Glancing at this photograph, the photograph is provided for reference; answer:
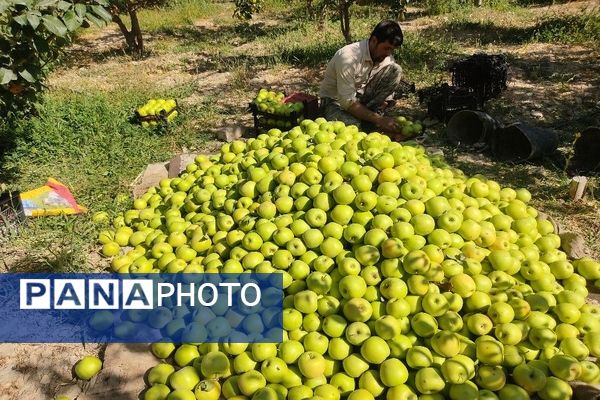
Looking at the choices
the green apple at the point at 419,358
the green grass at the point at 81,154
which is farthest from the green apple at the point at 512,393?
the green grass at the point at 81,154

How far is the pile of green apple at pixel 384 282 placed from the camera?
2432 mm

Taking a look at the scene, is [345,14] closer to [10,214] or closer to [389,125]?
[389,125]

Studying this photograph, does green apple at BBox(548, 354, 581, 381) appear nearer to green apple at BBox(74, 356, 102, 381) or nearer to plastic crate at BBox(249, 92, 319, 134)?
green apple at BBox(74, 356, 102, 381)

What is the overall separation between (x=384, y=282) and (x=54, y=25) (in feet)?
9.48

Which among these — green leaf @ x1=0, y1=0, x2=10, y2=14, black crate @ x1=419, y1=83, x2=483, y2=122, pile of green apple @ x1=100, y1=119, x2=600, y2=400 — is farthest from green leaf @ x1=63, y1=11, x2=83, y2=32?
Answer: black crate @ x1=419, y1=83, x2=483, y2=122

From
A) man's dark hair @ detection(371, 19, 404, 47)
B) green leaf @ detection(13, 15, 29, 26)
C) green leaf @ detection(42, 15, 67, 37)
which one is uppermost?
green leaf @ detection(13, 15, 29, 26)

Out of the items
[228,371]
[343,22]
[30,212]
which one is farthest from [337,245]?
[343,22]

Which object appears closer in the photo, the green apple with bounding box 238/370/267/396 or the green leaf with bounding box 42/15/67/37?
the green apple with bounding box 238/370/267/396

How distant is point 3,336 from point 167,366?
1.51 m

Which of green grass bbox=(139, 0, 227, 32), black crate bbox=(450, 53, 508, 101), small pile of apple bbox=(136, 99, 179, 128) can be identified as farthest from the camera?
green grass bbox=(139, 0, 227, 32)

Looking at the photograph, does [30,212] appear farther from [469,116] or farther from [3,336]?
[469,116]

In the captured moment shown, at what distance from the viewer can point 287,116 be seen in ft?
20.1

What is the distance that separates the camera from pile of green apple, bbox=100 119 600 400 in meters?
2.43

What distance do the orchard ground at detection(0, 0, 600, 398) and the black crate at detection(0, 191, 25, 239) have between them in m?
0.13
